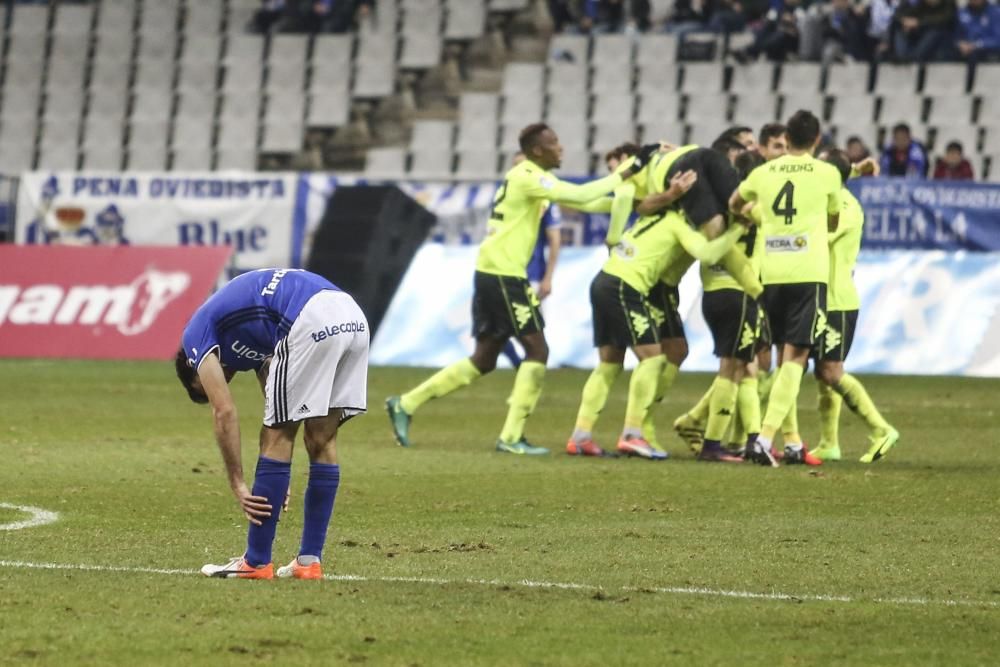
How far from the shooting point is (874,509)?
35.4 ft

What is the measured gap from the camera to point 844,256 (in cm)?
1394

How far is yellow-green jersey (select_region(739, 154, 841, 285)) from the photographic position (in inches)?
512

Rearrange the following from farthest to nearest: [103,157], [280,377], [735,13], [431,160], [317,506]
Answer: [103,157] < [431,160] < [735,13] < [317,506] < [280,377]

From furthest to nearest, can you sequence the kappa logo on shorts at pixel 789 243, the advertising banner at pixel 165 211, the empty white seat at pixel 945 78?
the empty white seat at pixel 945 78, the advertising banner at pixel 165 211, the kappa logo on shorts at pixel 789 243

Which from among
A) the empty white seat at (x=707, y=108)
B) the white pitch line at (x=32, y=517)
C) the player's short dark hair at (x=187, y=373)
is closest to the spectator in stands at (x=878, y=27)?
the empty white seat at (x=707, y=108)

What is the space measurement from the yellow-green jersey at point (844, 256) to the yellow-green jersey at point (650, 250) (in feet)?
3.37

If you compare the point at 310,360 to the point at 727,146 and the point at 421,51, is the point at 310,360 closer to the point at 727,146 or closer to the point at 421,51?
the point at 727,146

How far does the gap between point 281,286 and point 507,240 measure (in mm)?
6246

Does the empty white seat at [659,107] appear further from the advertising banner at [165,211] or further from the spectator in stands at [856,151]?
the spectator in stands at [856,151]

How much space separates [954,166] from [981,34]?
135 inches

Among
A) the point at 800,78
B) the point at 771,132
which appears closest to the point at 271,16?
the point at 800,78

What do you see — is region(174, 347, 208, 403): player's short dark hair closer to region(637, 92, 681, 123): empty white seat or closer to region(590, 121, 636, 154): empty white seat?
region(590, 121, 636, 154): empty white seat

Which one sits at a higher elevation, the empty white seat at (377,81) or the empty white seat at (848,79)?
the empty white seat at (848,79)

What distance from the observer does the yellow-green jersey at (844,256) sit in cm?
1374
